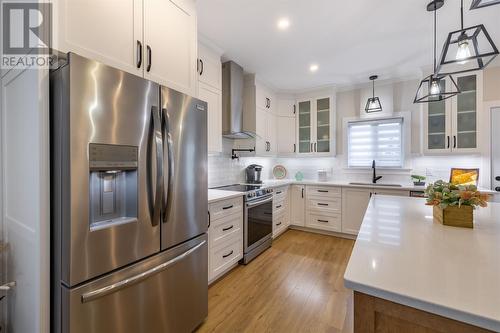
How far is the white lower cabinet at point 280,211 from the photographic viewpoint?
11.6 feet

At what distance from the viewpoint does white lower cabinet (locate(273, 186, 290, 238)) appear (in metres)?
3.53

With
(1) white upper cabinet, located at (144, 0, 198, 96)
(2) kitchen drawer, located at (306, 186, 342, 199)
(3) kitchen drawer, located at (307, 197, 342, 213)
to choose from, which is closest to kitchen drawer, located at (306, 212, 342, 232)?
(3) kitchen drawer, located at (307, 197, 342, 213)

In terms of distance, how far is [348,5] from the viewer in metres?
1.95

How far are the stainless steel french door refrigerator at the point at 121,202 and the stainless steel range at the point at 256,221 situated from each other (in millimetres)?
1145

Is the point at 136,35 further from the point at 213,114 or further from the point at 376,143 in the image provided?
the point at 376,143

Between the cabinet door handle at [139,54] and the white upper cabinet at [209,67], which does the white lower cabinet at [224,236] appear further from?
the white upper cabinet at [209,67]

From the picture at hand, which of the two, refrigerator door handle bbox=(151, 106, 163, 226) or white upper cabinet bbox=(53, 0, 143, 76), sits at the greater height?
white upper cabinet bbox=(53, 0, 143, 76)

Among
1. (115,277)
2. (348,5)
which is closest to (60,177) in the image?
(115,277)

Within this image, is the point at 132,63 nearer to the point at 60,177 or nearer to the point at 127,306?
the point at 60,177

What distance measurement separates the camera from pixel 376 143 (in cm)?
389

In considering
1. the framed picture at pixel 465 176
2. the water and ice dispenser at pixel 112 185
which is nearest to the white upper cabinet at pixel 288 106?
the framed picture at pixel 465 176

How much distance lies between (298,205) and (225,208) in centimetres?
203

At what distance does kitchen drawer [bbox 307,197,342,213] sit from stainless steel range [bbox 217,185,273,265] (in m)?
0.97

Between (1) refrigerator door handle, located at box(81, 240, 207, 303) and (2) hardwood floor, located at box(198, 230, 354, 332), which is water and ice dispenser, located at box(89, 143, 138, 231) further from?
(2) hardwood floor, located at box(198, 230, 354, 332)
